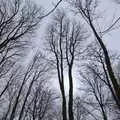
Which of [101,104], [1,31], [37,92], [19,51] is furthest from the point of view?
[37,92]

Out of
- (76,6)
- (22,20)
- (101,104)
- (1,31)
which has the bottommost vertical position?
(101,104)

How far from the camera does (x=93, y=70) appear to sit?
17.2 meters

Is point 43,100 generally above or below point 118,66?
below

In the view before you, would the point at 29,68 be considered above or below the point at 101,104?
above

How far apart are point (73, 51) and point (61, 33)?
1.99 m

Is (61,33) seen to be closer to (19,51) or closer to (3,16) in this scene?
(19,51)

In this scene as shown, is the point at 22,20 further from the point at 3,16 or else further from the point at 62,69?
the point at 62,69

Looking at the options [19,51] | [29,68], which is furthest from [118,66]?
[19,51]

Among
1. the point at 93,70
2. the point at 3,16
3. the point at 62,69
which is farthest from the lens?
the point at 93,70

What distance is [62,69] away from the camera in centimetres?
1392

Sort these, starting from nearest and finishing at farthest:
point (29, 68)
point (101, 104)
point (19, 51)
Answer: point (19, 51), point (101, 104), point (29, 68)

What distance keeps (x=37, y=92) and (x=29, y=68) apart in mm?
3809

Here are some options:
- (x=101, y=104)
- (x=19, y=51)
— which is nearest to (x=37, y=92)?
(x=101, y=104)

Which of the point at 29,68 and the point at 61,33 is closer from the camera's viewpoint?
the point at 61,33
